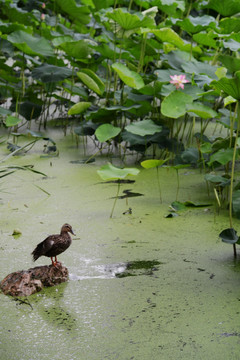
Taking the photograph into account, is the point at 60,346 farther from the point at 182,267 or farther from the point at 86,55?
the point at 86,55

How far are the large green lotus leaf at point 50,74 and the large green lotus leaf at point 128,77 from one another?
649mm

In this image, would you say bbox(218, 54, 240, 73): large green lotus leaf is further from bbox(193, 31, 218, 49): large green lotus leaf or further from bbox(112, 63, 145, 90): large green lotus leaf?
bbox(193, 31, 218, 49): large green lotus leaf

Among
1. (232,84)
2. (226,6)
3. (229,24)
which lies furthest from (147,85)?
(232,84)

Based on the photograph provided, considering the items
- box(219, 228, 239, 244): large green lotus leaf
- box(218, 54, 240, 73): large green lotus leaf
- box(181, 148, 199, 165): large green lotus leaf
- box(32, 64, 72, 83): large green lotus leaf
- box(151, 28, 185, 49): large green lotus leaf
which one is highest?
box(218, 54, 240, 73): large green lotus leaf

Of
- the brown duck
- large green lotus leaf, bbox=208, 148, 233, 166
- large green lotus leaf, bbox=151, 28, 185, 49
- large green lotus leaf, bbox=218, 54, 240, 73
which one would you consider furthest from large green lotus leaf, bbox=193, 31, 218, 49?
the brown duck

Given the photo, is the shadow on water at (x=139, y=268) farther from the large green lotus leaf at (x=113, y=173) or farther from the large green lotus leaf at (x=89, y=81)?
the large green lotus leaf at (x=89, y=81)

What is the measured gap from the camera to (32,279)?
167 centimetres

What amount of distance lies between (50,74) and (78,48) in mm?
273

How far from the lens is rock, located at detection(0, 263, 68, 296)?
Answer: 1.63 metres

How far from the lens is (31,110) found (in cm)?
386

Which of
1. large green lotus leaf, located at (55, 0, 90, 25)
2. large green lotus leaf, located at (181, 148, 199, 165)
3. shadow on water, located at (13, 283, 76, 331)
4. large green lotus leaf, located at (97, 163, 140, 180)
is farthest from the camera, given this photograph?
large green lotus leaf, located at (55, 0, 90, 25)

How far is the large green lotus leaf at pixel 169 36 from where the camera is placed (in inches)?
124

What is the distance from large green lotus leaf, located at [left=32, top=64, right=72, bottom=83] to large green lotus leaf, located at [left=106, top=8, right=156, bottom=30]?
578 millimetres

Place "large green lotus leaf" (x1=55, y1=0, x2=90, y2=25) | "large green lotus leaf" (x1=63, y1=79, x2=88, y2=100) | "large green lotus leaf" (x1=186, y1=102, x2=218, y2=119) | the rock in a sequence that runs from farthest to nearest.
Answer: "large green lotus leaf" (x1=55, y1=0, x2=90, y2=25), "large green lotus leaf" (x1=63, y1=79, x2=88, y2=100), "large green lotus leaf" (x1=186, y1=102, x2=218, y2=119), the rock
